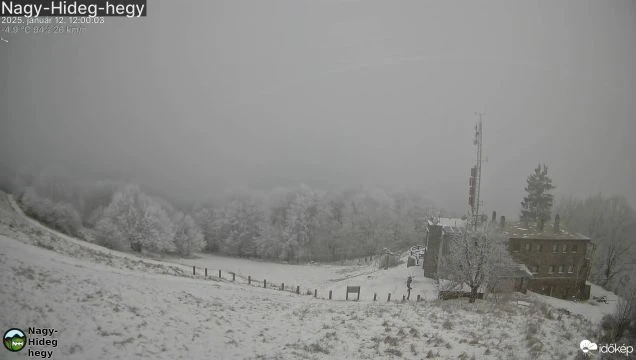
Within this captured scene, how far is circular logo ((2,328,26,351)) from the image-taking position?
12.2 m

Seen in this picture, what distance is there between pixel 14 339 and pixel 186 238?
2012 inches

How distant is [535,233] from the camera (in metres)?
38.2

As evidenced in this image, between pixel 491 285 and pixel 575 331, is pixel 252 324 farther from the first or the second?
pixel 491 285

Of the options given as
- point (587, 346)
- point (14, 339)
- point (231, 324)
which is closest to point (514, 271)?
point (587, 346)

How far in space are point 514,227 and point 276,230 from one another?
46130mm

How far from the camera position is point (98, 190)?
83.1 metres

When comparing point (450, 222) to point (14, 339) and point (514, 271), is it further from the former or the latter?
point (14, 339)

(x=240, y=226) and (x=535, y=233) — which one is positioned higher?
(x=535, y=233)

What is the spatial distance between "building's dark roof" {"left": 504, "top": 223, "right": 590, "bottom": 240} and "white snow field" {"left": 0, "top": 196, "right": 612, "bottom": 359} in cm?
1532

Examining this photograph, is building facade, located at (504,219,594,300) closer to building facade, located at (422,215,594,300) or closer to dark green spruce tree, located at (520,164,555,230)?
building facade, located at (422,215,594,300)

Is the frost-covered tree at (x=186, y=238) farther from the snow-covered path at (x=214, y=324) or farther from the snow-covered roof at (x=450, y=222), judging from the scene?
the snow-covered roof at (x=450, y=222)

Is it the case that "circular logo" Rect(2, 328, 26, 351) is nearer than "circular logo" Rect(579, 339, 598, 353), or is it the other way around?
"circular logo" Rect(2, 328, 26, 351)

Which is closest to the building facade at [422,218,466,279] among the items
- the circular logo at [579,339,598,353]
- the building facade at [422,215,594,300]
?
the building facade at [422,215,594,300]

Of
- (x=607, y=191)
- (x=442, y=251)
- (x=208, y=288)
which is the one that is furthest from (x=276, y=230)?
(x=607, y=191)
